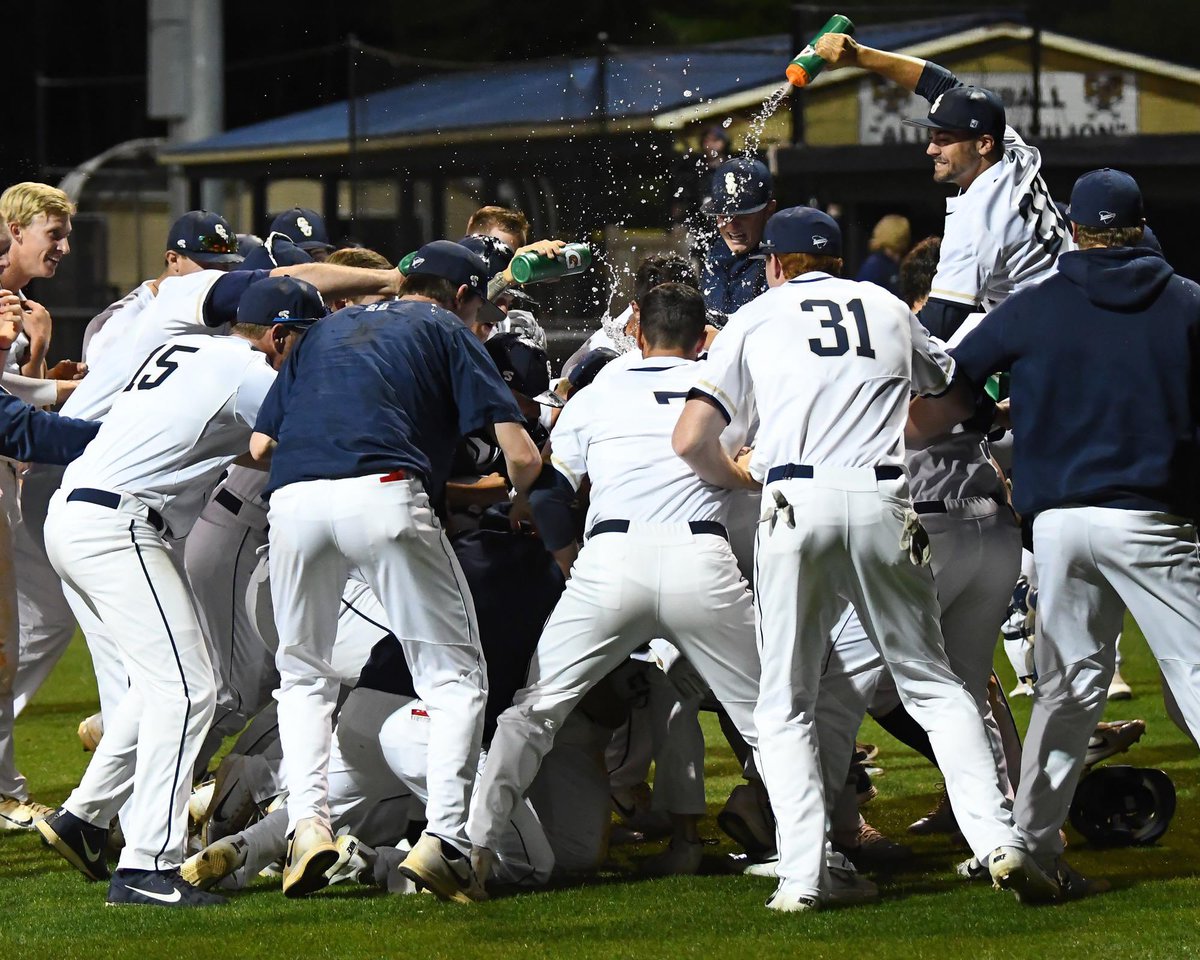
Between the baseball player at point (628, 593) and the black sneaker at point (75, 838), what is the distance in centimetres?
133

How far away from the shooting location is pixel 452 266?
629 cm

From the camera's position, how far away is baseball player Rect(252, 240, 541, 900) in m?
5.67

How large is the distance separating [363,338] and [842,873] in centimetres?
228

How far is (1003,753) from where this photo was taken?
22.0 feet

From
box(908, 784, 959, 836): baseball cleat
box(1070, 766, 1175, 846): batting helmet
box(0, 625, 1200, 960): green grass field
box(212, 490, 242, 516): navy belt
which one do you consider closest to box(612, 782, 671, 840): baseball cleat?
box(0, 625, 1200, 960): green grass field

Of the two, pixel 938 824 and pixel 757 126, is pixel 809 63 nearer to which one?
pixel 938 824

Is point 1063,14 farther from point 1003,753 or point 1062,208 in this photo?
point 1003,753

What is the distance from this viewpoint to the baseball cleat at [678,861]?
20.6 ft

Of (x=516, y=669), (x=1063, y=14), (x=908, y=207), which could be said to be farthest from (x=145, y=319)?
(x=1063, y=14)

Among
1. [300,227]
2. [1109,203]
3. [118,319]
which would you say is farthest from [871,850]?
[300,227]

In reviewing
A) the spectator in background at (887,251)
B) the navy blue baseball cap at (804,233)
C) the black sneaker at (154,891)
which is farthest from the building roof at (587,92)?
the black sneaker at (154,891)

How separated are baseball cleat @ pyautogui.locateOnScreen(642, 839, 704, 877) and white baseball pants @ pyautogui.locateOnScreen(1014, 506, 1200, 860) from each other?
3.79 ft

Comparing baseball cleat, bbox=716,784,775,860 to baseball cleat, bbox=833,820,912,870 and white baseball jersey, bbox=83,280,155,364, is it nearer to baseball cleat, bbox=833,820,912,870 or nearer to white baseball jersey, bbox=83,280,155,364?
baseball cleat, bbox=833,820,912,870

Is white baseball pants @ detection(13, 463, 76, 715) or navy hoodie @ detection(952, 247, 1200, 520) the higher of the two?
navy hoodie @ detection(952, 247, 1200, 520)
